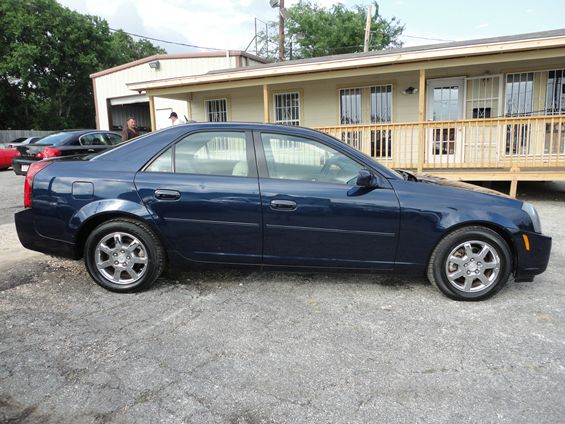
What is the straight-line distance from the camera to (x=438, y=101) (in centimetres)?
1105

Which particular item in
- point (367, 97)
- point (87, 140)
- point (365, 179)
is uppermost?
point (367, 97)

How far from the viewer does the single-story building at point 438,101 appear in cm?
848

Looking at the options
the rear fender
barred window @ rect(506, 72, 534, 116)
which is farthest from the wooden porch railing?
the rear fender

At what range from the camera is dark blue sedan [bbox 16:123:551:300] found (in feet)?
11.6

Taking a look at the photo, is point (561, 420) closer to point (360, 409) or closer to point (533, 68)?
point (360, 409)

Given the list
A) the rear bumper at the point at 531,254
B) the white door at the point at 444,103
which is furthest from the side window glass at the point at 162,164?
the white door at the point at 444,103

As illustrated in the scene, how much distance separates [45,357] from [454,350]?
2703mm

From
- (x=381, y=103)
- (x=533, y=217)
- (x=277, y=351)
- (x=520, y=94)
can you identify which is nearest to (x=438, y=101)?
(x=381, y=103)

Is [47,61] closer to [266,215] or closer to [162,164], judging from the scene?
Answer: [162,164]

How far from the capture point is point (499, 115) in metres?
10.5

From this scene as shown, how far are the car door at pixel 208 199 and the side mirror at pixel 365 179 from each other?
0.86 meters

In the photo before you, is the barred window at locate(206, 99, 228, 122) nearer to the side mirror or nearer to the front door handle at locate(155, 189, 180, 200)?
the front door handle at locate(155, 189, 180, 200)

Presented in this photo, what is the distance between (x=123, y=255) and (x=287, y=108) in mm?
10126

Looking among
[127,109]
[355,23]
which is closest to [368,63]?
[127,109]
